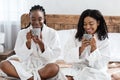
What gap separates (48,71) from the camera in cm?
214

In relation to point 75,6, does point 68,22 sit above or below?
below

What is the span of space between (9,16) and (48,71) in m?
1.52

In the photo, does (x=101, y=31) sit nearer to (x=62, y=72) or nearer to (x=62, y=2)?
(x=62, y=72)

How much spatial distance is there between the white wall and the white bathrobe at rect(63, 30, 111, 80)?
112 centimetres

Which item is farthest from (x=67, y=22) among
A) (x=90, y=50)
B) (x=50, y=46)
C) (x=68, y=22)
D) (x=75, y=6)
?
(x=90, y=50)

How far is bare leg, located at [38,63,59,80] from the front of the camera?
214cm

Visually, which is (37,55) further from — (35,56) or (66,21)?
→ (66,21)

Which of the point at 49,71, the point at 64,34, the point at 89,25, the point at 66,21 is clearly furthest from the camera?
the point at 66,21

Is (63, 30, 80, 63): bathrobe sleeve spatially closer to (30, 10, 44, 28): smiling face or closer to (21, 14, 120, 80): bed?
(30, 10, 44, 28): smiling face

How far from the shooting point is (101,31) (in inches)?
94.2

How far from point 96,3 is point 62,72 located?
1470 mm

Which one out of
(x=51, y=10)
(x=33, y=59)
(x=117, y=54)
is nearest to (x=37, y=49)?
(x=33, y=59)

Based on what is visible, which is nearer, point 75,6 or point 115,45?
point 115,45

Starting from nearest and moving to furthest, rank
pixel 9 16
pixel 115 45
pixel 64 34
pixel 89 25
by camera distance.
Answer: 1. pixel 89 25
2. pixel 115 45
3. pixel 64 34
4. pixel 9 16
